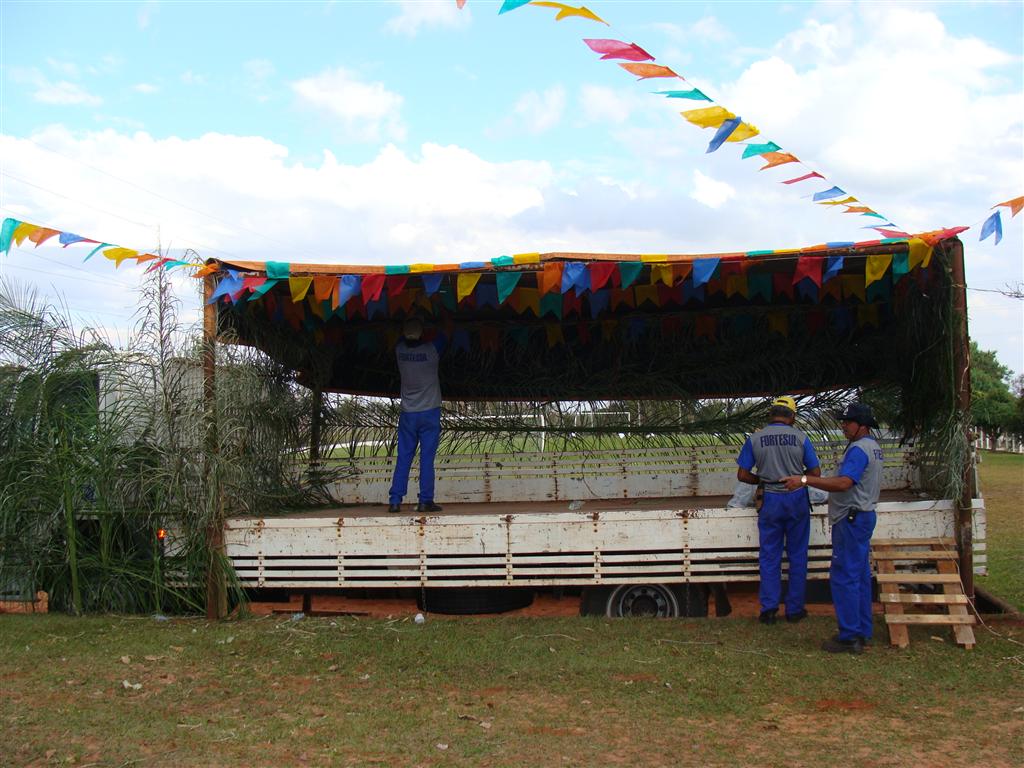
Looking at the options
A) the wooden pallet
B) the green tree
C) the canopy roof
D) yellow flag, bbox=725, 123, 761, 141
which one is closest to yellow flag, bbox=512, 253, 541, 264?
the canopy roof

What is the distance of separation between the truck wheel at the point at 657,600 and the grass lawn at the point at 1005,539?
8.61 feet

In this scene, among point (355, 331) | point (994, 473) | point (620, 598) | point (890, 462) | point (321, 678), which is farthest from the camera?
point (994, 473)

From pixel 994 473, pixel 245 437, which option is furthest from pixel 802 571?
pixel 994 473

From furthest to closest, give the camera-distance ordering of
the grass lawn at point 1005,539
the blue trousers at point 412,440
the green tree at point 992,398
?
the green tree at point 992,398, the grass lawn at point 1005,539, the blue trousers at point 412,440

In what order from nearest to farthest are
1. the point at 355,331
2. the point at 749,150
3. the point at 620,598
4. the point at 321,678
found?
the point at 321,678
the point at 749,150
the point at 620,598
the point at 355,331

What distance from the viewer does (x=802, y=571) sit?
625 centimetres

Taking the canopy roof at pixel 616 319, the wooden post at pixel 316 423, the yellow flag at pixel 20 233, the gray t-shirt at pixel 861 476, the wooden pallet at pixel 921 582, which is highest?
the yellow flag at pixel 20 233

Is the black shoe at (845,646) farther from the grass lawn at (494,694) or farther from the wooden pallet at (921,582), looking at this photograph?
the wooden pallet at (921,582)

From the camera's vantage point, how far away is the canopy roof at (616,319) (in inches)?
250

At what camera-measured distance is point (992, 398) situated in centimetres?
4047

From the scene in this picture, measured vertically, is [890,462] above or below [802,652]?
above

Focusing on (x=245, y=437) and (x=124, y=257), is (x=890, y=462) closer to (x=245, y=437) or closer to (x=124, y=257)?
(x=245, y=437)

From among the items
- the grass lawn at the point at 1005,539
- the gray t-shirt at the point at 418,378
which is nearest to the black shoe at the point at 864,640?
the grass lawn at the point at 1005,539

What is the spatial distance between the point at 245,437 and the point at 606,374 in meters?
4.26
